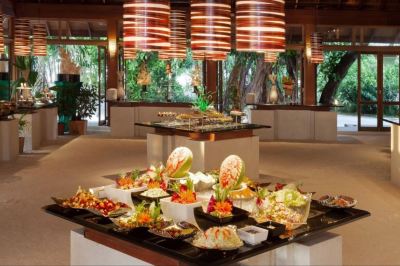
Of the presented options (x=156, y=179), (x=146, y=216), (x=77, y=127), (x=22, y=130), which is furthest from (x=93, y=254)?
(x=77, y=127)

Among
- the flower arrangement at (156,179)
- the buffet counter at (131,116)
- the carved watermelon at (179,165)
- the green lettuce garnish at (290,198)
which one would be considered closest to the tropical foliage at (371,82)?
the buffet counter at (131,116)

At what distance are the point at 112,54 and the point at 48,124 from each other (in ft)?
10.8

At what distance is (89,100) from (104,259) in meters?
11.9

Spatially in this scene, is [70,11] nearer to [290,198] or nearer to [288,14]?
[288,14]

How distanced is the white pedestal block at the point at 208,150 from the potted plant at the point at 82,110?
20.5 feet

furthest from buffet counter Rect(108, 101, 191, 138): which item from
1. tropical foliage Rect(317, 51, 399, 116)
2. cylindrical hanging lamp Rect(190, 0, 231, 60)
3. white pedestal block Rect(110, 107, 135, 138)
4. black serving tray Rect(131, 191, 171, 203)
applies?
black serving tray Rect(131, 191, 171, 203)

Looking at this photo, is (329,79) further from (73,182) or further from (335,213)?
(335,213)

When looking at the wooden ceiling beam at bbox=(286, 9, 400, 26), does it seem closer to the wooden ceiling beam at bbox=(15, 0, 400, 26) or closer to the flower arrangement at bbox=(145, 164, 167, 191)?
the wooden ceiling beam at bbox=(15, 0, 400, 26)

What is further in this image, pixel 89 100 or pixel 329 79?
pixel 329 79

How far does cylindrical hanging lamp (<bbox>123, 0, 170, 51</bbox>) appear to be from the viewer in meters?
4.52

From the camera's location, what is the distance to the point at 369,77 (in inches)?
643

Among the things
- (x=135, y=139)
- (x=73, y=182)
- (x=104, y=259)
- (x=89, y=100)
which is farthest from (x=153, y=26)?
(x=89, y=100)

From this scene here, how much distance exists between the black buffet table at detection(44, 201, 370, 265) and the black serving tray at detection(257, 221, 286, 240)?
34 millimetres

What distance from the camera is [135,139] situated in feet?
43.7
